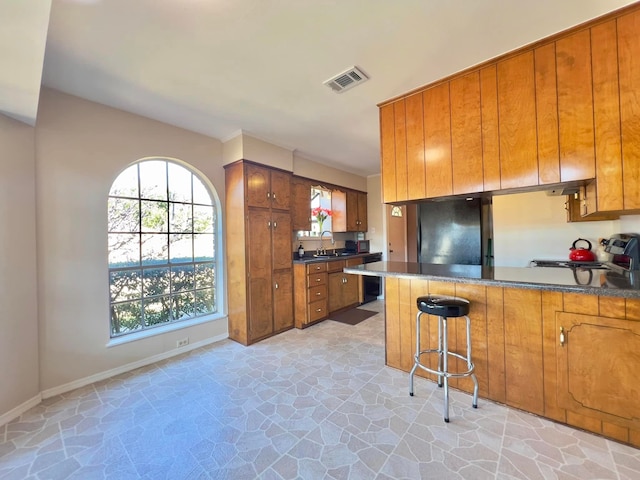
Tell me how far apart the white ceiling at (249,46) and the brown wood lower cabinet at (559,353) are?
180 cm

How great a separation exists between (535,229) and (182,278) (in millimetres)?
4452

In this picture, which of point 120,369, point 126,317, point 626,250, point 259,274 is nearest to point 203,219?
point 259,274

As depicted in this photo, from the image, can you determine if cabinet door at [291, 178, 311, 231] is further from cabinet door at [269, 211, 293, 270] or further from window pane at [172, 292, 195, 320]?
window pane at [172, 292, 195, 320]

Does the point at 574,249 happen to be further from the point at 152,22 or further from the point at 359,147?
the point at 152,22

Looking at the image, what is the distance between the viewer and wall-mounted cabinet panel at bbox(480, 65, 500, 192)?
6.53ft

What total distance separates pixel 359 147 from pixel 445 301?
9.05 feet

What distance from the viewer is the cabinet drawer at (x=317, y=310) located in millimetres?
3852

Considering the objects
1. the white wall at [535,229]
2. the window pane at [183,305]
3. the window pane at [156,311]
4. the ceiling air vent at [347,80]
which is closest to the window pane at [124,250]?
the window pane at [156,311]

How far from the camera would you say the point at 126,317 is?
276cm

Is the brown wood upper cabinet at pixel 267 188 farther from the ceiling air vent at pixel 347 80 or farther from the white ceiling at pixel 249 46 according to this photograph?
the ceiling air vent at pixel 347 80

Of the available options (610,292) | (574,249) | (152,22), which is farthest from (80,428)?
(574,249)

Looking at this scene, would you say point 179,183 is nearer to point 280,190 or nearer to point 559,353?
point 280,190

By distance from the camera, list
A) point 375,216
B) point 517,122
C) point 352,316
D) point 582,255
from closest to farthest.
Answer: point 517,122
point 582,255
point 352,316
point 375,216

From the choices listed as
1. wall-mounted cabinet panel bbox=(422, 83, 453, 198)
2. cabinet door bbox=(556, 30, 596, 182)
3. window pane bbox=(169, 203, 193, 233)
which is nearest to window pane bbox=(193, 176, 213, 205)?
window pane bbox=(169, 203, 193, 233)
